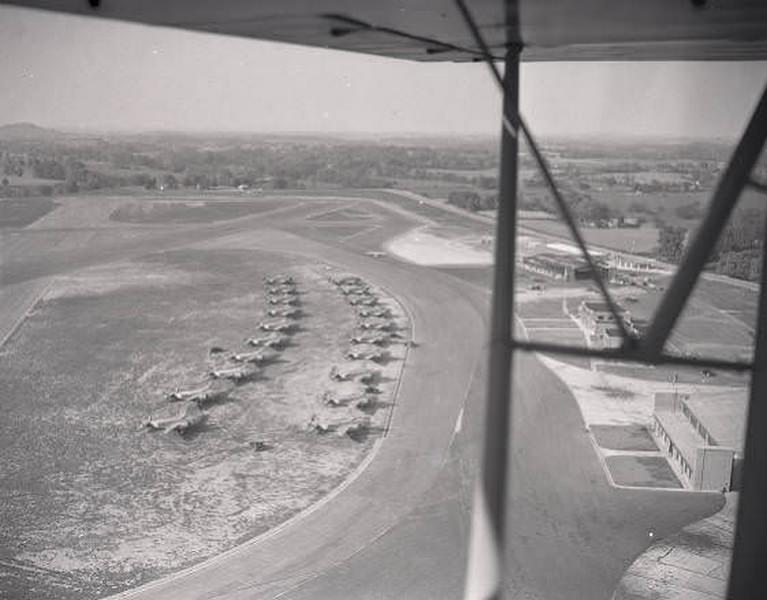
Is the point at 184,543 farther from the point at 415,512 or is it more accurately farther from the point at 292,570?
the point at 415,512

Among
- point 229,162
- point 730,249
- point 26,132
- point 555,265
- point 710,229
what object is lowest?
point 555,265

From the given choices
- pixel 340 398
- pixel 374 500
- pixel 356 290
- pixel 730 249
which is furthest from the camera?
pixel 356 290

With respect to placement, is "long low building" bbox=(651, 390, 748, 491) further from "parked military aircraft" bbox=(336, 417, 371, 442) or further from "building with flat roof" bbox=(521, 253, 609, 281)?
"building with flat roof" bbox=(521, 253, 609, 281)

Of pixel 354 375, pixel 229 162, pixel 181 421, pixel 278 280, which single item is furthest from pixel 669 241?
pixel 229 162

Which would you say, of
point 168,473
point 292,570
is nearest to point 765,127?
point 292,570

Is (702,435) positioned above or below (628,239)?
below

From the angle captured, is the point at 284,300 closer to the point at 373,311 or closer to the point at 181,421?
the point at 373,311
